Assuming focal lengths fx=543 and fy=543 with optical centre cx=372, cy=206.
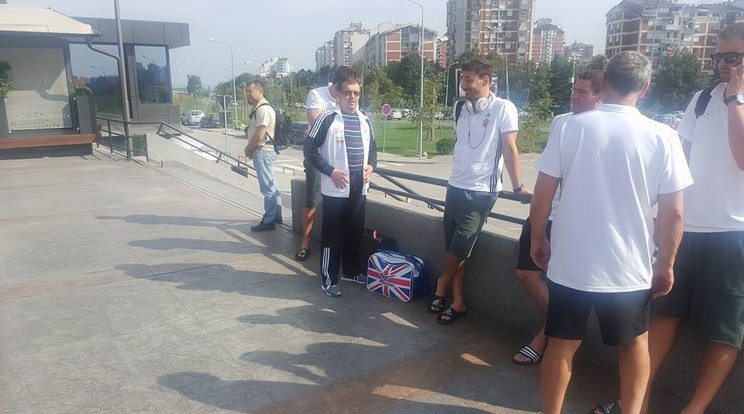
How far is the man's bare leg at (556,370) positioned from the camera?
243 centimetres

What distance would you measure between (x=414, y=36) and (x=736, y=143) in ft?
439

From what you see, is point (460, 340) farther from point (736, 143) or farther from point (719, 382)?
A: point (736, 143)

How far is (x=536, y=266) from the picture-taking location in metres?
3.33

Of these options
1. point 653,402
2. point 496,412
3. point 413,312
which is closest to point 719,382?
point 653,402

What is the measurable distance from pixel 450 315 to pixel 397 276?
0.57 metres

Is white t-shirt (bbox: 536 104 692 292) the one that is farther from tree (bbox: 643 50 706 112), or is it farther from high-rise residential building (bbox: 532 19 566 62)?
high-rise residential building (bbox: 532 19 566 62)

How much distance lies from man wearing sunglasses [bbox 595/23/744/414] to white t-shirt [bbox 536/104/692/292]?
38 centimetres

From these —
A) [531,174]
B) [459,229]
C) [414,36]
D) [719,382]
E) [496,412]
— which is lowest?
[531,174]

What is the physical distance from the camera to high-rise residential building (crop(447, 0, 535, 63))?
113250 millimetres

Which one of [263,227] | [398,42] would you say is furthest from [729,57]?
[398,42]

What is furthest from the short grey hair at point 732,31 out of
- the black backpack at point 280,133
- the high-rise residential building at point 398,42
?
the high-rise residential building at point 398,42

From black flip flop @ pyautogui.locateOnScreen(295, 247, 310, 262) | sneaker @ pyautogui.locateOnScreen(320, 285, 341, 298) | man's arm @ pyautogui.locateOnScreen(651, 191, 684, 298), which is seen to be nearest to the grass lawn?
black flip flop @ pyautogui.locateOnScreen(295, 247, 310, 262)

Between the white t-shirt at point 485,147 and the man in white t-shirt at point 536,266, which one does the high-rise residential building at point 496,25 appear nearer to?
the white t-shirt at point 485,147

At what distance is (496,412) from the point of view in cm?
286
